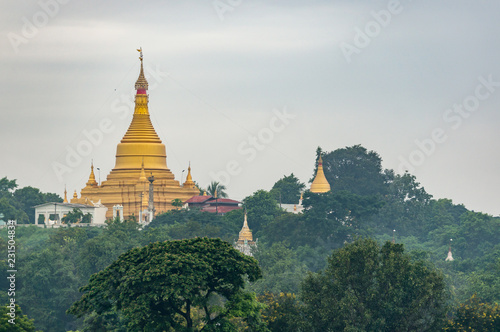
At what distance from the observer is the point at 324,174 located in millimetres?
138750

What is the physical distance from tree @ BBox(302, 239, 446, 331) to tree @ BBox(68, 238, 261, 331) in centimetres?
485

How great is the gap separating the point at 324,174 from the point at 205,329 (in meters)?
87.2

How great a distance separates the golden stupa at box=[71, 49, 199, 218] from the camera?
12038 cm

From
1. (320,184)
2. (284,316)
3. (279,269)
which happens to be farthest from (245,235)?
(284,316)

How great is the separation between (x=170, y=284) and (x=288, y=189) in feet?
286

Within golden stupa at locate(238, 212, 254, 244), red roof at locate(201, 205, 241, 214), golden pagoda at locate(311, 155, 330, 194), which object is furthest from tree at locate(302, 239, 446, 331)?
golden pagoda at locate(311, 155, 330, 194)

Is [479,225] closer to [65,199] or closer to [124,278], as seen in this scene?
A: [65,199]

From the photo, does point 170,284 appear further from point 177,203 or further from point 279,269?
point 177,203

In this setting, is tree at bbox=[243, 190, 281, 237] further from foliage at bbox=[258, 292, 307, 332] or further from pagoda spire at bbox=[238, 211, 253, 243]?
foliage at bbox=[258, 292, 307, 332]

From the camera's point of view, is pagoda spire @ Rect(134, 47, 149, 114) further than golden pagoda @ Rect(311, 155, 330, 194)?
No

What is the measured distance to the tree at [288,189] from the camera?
136250 millimetres

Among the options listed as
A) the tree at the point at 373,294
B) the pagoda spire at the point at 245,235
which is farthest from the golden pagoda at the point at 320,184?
the tree at the point at 373,294

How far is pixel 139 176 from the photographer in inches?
4825

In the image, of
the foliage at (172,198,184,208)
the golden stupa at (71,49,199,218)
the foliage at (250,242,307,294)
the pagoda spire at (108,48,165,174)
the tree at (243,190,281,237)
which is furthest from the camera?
the pagoda spire at (108,48,165,174)
